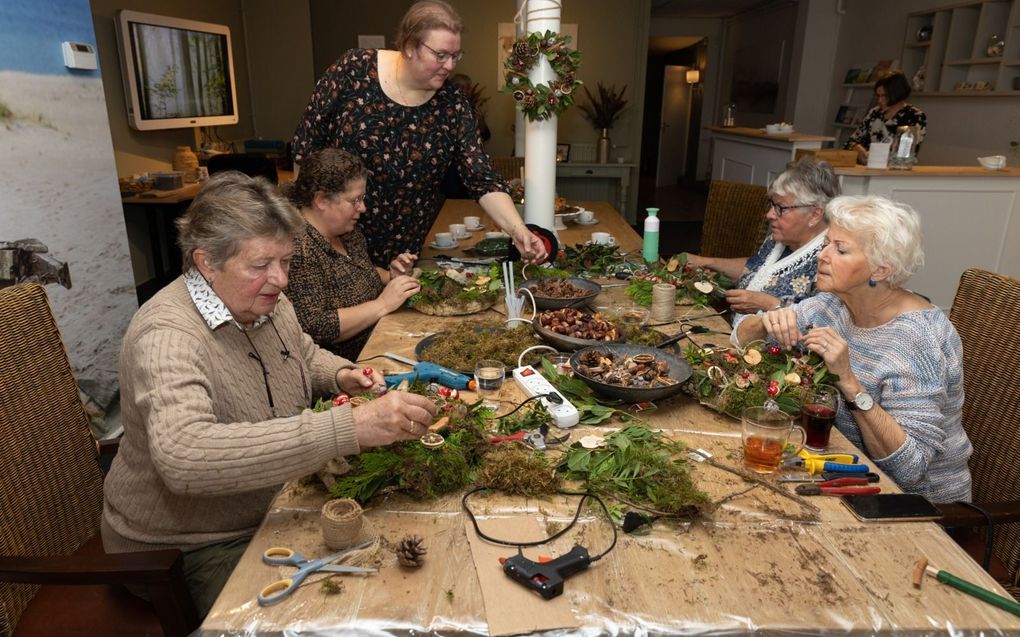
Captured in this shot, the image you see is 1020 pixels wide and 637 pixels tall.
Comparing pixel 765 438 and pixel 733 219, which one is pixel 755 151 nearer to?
pixel 733 219

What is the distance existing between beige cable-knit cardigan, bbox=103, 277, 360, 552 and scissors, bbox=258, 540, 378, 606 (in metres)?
0.14

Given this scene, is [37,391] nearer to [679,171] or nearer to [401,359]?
[401,359]

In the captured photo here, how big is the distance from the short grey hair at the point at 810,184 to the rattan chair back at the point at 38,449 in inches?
91.7

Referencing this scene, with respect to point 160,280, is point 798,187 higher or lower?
higher

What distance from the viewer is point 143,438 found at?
1.33 m

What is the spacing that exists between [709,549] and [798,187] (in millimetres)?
1718

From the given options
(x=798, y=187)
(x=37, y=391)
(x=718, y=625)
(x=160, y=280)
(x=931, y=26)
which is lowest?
(x=160, y=280)

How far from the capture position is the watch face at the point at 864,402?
149 centimetres

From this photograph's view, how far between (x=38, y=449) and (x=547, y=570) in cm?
119

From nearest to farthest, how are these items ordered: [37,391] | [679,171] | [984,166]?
[37,391] < [984,166] < [679,171]

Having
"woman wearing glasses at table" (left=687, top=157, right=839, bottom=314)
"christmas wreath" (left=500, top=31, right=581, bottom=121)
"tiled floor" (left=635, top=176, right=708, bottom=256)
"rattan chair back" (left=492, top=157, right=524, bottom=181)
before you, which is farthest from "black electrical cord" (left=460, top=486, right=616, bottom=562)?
"tiled floor" (left=635, top=176, right=708, bottom=256)

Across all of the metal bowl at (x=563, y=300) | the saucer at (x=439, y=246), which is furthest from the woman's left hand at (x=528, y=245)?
the saucer at (x=439, y=246)

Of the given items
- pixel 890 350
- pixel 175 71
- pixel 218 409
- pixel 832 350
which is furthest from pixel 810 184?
pixel 175 71

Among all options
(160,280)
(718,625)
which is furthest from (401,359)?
(160,280)
